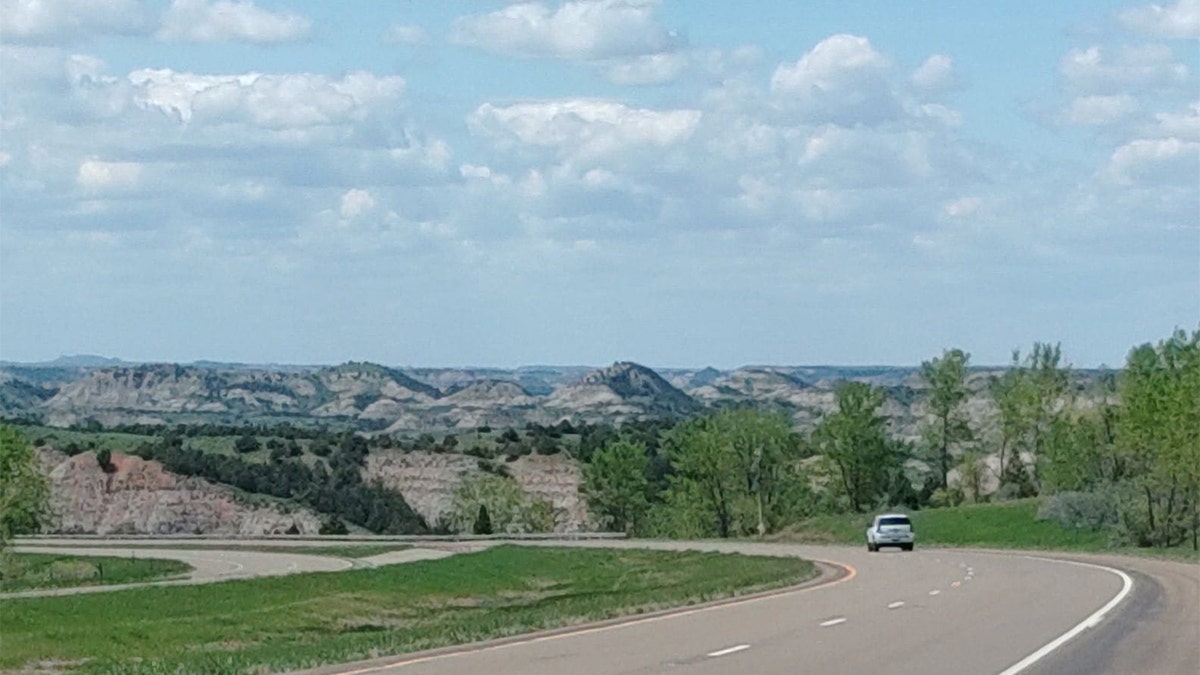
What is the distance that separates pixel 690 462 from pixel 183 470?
141ft

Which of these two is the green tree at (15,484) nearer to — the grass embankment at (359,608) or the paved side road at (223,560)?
the paved side road at (223,560)

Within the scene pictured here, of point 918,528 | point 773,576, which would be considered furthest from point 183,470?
point 773,576

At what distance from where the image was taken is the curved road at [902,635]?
20922 mm

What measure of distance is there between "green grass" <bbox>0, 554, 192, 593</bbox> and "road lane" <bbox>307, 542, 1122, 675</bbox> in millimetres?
32600

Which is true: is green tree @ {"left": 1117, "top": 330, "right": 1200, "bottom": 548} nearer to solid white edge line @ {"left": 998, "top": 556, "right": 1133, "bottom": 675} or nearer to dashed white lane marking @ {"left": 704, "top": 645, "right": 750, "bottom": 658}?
solid white edge line @ {"left": 998, "top": 556, "right": 1133, "bottom": 675}

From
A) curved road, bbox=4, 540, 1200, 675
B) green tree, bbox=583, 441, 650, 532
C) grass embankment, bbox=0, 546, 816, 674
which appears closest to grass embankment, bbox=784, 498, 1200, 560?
grass embankment, bbox=0, 546, 816, 674

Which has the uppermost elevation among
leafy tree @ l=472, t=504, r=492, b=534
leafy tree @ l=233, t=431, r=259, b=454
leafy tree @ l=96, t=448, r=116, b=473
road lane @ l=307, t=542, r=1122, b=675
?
leafy tree @ l=233, t=431, r=259, b=454

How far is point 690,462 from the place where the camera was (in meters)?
107

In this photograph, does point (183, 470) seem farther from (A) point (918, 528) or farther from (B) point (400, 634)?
(B) point (400, 634)

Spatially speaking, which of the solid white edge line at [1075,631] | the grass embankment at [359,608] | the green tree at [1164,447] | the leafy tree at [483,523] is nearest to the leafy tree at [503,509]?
the leafy tree at [483,523]

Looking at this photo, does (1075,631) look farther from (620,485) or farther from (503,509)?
(503,509)

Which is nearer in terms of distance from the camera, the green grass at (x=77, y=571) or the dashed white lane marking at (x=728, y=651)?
the dashed white lane marking at (x=728, y=651)

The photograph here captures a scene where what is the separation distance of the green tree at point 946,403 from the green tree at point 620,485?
17.9 m

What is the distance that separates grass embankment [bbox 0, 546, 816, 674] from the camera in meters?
26.9
